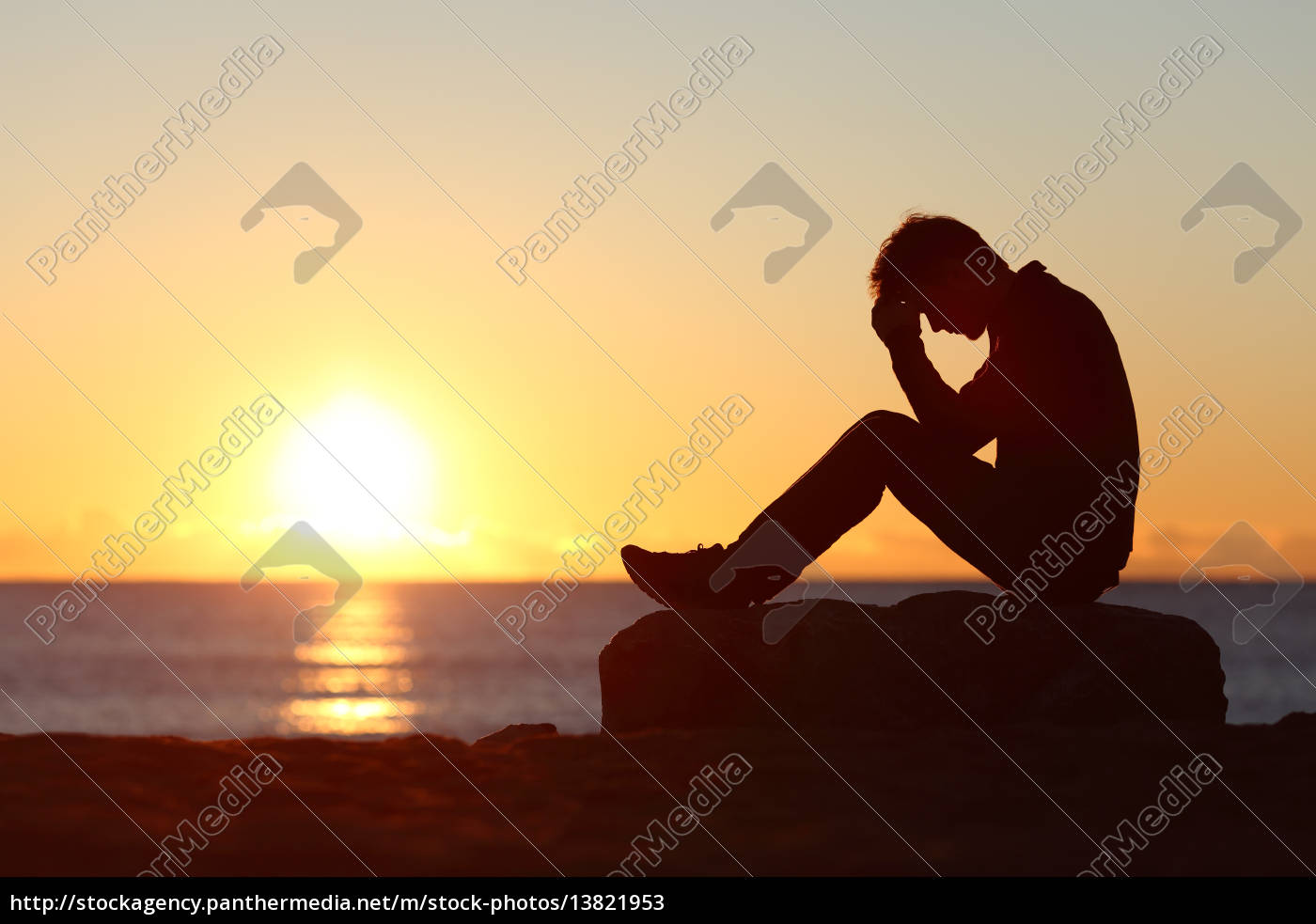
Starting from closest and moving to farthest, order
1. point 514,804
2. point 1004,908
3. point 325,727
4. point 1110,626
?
point 1004,908 < point 514,804 < point 1110,626 < point 325,727

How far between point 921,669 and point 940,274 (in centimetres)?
228

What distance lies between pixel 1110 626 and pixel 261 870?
485 cm

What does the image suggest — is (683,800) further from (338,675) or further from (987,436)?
(338,675)

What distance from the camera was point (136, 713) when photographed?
40750 mm

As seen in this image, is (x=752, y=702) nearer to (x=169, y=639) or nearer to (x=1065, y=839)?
(x=1065, y=839)

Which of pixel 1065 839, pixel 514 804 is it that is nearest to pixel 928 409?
pixel 1065 839

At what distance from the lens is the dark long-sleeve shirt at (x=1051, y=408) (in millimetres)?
6254

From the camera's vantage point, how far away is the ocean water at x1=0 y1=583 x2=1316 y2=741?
3753 cm

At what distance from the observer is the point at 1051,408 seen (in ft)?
20.6
